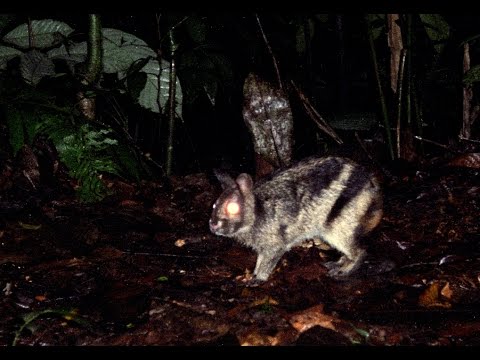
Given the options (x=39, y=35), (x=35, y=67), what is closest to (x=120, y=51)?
(x=39, y=35)

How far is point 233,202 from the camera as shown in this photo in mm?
4473

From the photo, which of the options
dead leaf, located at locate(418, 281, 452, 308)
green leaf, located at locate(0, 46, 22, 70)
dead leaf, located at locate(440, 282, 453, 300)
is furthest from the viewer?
green leaf, located at locate(0, 46, 22, 70)

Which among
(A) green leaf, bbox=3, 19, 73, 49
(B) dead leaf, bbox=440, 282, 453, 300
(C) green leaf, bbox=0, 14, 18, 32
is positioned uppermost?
(C) green leaf, bbox=0, 14, 18, 32

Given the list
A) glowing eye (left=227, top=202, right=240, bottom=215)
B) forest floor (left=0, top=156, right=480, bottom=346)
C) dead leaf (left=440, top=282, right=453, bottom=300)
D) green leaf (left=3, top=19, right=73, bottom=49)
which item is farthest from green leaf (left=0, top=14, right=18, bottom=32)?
dead leaf (left=440, top=282, right=453, bottom=300)

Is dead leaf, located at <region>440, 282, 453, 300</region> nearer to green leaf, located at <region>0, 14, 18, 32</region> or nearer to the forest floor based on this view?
the forest floor

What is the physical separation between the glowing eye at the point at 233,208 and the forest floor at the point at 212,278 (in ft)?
1.69

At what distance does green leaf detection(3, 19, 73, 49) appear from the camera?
5.26 m

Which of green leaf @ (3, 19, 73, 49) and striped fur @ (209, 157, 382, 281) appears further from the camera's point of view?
green leaf @ (3, 19, 73, 49)

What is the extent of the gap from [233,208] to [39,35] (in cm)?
276

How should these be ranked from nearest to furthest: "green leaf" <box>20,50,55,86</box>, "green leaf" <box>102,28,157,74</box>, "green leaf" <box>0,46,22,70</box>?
1. "green leaf" <box>20,50,55,86</box>
2. "green leaf" <box>0,46,22,70</box>
3. "green leaf" <box>102,28,157,74</box>

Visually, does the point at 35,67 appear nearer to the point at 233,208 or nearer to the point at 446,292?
the point at 233,208

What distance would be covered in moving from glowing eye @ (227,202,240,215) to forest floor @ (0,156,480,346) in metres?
0.51

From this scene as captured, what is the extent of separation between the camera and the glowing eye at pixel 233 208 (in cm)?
446

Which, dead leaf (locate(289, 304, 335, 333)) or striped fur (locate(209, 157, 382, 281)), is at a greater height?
striped fur (locate(209, 157, 382, 281))
